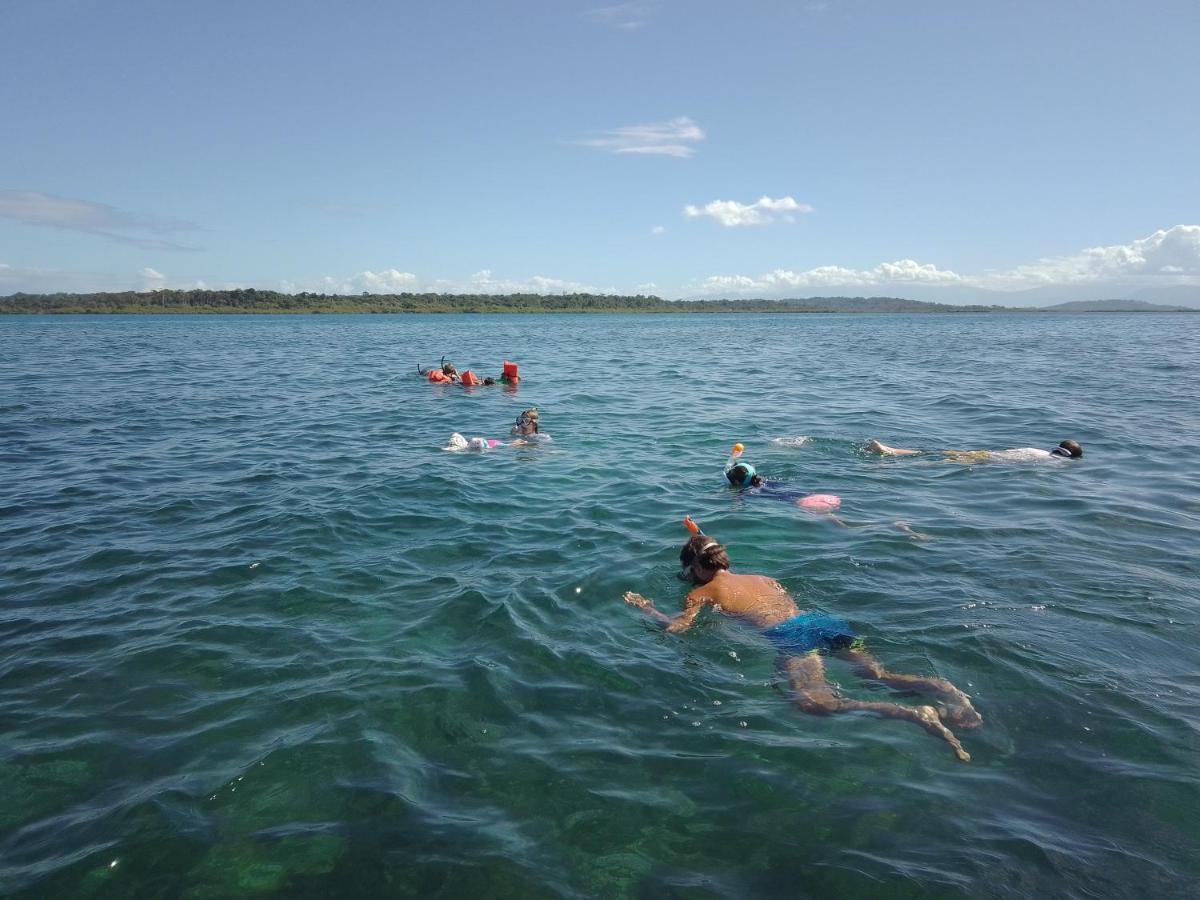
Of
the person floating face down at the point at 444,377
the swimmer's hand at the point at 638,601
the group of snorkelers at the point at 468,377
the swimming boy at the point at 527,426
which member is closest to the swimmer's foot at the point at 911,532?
the swimmer's hand at the point at 638,601

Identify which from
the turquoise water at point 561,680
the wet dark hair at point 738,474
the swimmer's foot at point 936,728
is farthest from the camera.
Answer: the wet dark hair at point 738,474

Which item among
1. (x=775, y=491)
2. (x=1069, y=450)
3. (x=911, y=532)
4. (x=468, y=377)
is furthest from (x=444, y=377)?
(x=1069, y=450)

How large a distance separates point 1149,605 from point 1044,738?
338 centimetres

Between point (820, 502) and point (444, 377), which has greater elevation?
point (444, 377)

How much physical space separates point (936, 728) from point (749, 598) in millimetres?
2310

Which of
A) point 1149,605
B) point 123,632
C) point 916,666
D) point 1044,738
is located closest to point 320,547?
point 123,632

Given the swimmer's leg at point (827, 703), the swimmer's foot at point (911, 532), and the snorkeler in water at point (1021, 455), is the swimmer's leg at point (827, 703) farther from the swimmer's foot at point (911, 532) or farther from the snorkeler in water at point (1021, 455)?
the snorkeler in water at point (1021, 455)

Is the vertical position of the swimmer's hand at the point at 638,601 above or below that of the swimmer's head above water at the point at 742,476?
below

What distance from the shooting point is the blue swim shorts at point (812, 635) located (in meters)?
6.50

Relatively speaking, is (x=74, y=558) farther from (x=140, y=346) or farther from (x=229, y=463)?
(x=140, y=346)

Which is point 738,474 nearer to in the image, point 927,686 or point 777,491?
point 777,491

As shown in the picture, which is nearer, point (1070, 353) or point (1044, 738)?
point (1044, 738)

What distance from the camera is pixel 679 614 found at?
24.7 feet

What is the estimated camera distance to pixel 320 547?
9.42 m
